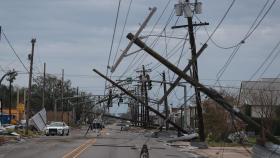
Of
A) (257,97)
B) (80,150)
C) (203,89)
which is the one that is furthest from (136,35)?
(257,97)

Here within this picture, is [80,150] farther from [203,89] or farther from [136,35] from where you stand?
[136,35]

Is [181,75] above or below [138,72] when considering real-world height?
below

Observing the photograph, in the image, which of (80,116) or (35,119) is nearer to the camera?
(35,119)

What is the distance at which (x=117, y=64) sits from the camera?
21.3 meters

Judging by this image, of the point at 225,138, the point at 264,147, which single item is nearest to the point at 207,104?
the point at 225,138

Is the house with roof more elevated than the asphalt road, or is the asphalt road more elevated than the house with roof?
the house with roof

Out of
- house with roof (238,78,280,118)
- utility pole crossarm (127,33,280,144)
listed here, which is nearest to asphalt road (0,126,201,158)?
utility pole crossarm (127,33,280,144)

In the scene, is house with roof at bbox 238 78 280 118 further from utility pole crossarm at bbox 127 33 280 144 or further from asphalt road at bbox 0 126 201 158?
utility pole crossarm at bbox 127 33 280 144

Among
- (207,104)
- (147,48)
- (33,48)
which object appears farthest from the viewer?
(33,48)

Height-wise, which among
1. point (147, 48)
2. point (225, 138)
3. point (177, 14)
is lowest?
point (225, 138)

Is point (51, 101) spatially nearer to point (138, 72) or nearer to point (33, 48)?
point (138, 72)

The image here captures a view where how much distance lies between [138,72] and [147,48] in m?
59.1

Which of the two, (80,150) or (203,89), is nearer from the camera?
(203,89)

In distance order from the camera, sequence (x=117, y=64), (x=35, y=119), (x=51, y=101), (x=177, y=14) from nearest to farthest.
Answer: (x=117, y=64) < (x=177, y=14) < (x=35, y=119) < (x=51, y=101)
